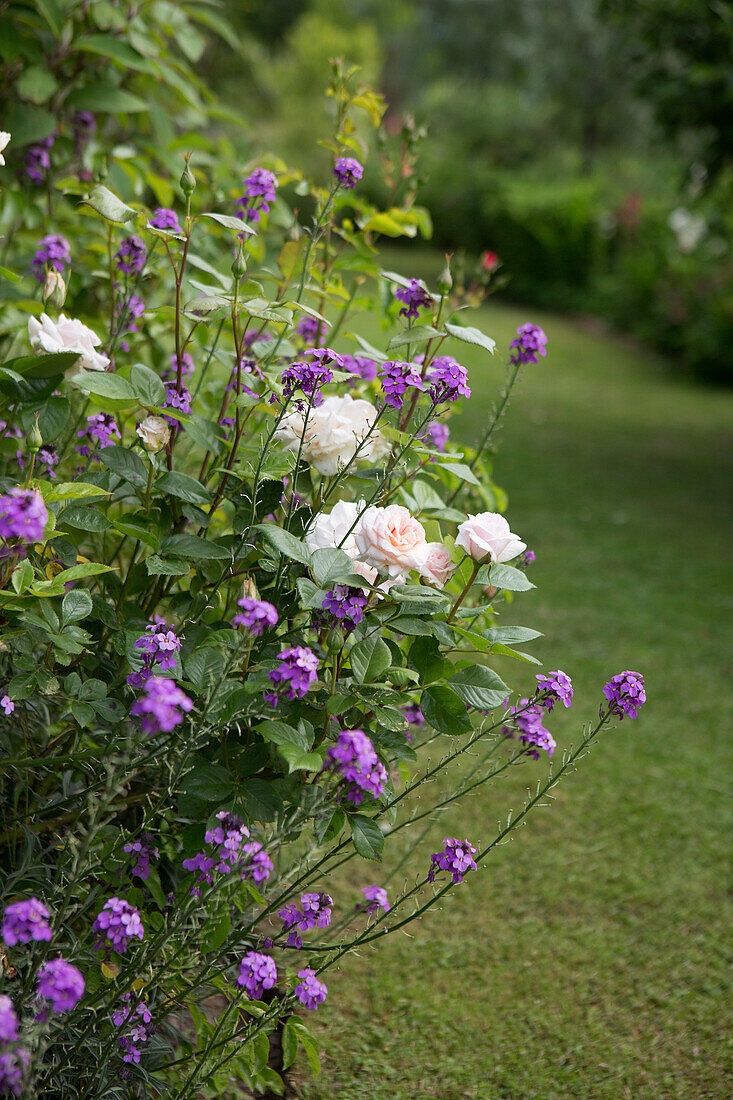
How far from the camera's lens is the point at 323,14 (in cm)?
1891

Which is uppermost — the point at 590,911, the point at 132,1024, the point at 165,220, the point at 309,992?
the point at 165,220

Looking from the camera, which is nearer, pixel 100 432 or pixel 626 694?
pixel 626 694

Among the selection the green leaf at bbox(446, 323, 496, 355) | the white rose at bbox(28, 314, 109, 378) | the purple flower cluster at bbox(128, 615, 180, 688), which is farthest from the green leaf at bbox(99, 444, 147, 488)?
the green leaf at bbox(446, 323, 496, 355)

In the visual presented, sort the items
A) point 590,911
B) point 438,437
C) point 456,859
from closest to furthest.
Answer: point 456,859
point 438,437
point 590,911

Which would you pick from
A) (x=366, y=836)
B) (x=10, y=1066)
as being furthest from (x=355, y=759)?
(x=10, y=1066)

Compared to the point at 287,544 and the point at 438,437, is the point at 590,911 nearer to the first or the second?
the point at 438,437

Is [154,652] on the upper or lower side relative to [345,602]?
lower

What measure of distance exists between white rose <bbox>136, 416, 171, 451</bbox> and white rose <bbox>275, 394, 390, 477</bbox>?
16 centimetres

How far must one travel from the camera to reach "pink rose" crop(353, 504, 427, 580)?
1.17 meters

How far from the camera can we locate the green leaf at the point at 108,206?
51.8 inches

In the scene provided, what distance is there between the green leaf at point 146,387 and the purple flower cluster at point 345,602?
40 cm

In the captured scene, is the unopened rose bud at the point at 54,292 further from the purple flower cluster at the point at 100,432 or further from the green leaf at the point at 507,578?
the green leaf at the point at 507,578

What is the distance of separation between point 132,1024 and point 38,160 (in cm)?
190

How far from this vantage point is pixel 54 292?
1474 mm
